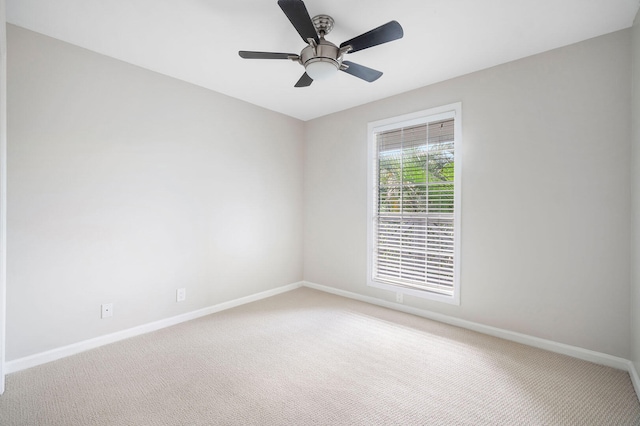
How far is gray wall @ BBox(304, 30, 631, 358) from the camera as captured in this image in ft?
7.25

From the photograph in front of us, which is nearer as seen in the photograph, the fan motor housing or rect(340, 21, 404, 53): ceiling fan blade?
rect(340, 21, 404, 53): ceiling fan blade

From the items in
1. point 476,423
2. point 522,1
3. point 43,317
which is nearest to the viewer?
point 476,423

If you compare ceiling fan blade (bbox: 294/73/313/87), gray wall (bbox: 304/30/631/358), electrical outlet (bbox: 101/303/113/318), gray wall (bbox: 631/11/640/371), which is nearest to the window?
gray wall (bbox: 304/30/631/358)

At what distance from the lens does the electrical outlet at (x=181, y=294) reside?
10.0ft

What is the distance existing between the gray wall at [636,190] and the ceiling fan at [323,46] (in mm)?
1731

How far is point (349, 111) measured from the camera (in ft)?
12.8

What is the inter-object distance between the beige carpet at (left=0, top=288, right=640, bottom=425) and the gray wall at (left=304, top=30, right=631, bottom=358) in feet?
1.16

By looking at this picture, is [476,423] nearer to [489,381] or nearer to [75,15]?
[489,381]

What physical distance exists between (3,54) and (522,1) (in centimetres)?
343

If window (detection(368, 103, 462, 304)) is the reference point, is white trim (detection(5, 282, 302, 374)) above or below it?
below

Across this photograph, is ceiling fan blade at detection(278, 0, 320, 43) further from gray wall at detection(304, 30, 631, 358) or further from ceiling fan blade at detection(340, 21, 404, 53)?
gray wall at detection(304, 30, 631, 358)

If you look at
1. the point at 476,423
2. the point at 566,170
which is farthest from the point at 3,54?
the point at 566,170

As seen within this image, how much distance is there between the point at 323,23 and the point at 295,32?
0.28 metres

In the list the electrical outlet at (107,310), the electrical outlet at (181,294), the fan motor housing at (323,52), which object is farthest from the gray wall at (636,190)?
the electrical outlet at (107,310)
